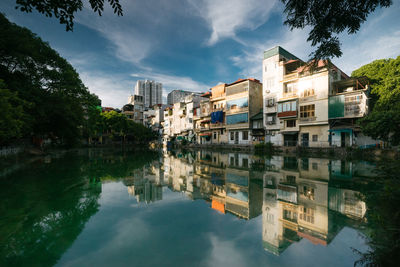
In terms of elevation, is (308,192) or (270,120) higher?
(270,120)

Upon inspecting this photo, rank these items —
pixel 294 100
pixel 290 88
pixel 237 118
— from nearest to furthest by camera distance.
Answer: pixel 294 100 → pixel 290 88 → pixel 237 118

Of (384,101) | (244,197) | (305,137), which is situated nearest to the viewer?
(244,197)

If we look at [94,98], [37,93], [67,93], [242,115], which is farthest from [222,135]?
[37,93]

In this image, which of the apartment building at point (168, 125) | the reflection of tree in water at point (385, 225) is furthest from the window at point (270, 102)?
the apartment building at point (168, 125)

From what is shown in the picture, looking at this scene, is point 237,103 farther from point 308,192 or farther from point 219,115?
point 308,192

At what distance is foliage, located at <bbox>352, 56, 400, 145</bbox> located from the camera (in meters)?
12.2

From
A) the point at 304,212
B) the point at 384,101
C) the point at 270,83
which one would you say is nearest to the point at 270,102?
the point at 270,83

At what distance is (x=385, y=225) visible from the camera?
352 cm

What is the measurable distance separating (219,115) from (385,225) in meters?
32.4

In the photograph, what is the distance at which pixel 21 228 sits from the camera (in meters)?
3.82

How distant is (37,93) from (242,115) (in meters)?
26.2

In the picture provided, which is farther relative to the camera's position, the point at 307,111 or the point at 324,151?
the point at 307,111

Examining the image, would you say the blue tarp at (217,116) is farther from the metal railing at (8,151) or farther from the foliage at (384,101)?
the metal railing at (8,151)

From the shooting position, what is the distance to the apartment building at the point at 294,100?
23.0 metres
